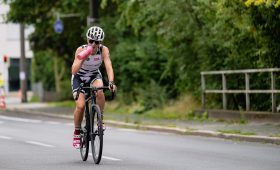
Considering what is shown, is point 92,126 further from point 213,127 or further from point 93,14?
point 93,14

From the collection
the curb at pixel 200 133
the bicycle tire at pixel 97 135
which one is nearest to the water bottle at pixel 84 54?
the bicycle tire at pixel 97 135

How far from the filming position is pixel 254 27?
779 inches

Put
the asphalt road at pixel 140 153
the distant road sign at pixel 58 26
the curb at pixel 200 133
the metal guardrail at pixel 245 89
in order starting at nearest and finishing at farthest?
1. the asphalt road at pixel 140 153
2. the curb at pixel 200 133
3. the metal guardrail at pixel 245 89
4. the distant road sign at pixel 58 26

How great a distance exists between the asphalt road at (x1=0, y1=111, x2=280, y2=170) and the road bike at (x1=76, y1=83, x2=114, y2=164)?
0.21 meters

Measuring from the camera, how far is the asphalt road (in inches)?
496

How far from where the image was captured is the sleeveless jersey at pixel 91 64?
12.7 meters

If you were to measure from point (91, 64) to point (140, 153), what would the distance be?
8.65 ft

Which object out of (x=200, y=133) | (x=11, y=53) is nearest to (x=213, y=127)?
(x=200, y=133)

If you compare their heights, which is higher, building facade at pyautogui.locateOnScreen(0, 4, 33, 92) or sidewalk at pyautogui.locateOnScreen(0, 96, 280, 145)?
building facade at pyautogui.locateOnScreen(0, 4, 33, 92)

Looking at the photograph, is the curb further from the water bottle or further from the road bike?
the water bottle

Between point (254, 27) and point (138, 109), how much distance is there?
9406mm

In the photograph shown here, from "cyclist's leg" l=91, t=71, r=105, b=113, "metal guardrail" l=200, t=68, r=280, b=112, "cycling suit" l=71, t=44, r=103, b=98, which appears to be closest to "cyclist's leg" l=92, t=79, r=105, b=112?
"cyclist's leg" l=91, t=71, r=105, b=113

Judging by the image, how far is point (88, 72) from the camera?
1291 centimetres

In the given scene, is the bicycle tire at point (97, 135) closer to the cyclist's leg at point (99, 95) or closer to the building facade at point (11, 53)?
the cyclist's leg at point (99, 95)
